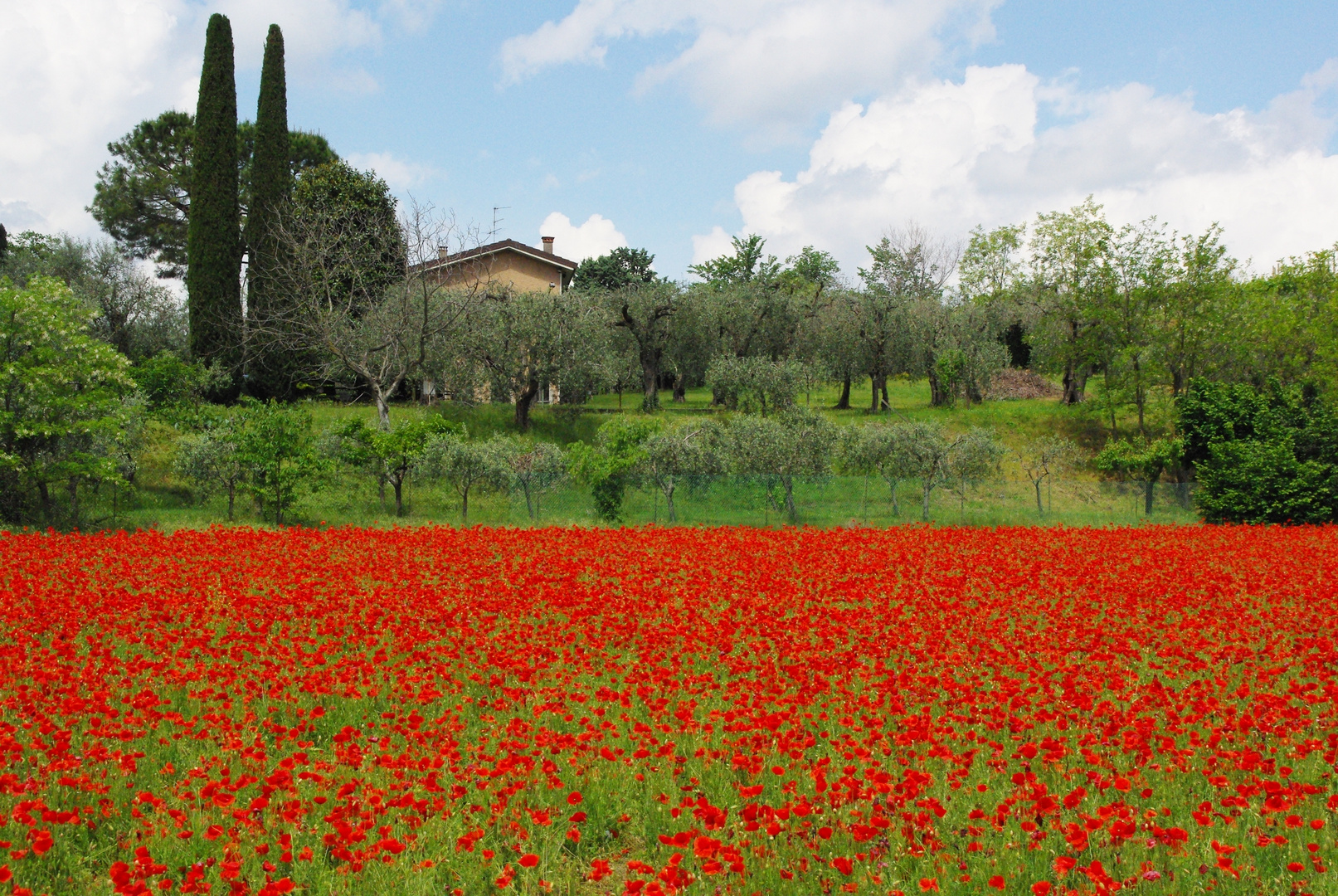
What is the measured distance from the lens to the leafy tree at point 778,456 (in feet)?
80.4

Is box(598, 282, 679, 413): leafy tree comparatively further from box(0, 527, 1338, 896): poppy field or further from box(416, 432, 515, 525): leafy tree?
box(0, 527, 1338, 896): poppy field

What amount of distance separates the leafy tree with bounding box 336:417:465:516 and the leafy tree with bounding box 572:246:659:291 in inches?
1774

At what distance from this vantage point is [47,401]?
61.0 feet

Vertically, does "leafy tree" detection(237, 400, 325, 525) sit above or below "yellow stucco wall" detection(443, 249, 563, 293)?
below

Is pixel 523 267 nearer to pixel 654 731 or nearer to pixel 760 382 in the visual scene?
pixel 760 382

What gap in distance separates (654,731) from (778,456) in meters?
18.1

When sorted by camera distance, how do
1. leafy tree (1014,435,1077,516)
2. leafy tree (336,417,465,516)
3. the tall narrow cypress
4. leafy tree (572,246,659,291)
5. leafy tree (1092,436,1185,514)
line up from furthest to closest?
leafy tree (572,246,659,291), the tall narrow cypress, leafy tree (1014,435,1077,516), leafy tree (1092,436,1185,514), leafy tree (336,417,465,516)

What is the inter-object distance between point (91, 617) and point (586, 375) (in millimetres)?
25778

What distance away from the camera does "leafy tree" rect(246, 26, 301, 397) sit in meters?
34.8

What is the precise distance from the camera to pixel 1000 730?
6.98 m

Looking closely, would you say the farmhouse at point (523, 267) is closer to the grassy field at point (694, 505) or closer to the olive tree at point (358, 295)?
the olive tree at point (358, 295)

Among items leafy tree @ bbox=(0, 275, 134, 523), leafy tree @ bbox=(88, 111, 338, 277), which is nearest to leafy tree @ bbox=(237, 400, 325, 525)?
leafy tree @ bbox=(0, 275, 134, 523)

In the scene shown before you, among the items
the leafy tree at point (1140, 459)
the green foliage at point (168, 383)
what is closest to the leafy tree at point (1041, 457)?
the leafy tree at point (1140, 459)

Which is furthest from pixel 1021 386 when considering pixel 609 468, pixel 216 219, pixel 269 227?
pixel 216 219
